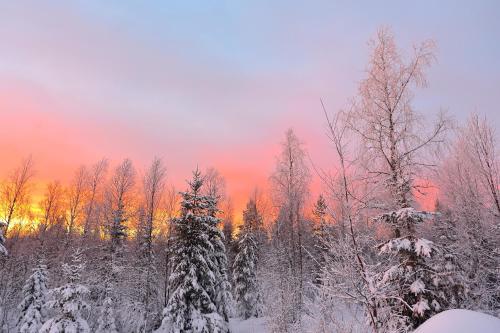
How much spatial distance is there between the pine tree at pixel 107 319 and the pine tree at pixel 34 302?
4358mm

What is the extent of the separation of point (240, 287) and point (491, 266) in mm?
19251

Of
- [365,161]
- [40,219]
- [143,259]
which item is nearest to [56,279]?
[143,259]

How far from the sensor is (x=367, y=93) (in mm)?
13008

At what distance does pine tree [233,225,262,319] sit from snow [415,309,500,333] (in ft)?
89.0

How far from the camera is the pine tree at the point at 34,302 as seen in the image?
24.9 m

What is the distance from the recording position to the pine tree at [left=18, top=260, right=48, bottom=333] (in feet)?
81.7

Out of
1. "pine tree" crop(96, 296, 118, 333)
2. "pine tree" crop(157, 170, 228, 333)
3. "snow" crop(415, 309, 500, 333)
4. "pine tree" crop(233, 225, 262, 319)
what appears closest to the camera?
"snow" crop(415, 309, 500, 333)

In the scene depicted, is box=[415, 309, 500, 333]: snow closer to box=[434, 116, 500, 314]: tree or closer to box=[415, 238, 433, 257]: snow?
box=[415, 238, 433, 257]: snow

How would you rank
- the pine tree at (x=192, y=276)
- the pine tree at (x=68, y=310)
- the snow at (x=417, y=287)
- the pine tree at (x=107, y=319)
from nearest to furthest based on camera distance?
1. the snow at (x=417, y=287)
2. the pine tree at (x=68, y=310)
3. the pine tree at (x=192, y=276)
4. the pine tree at (x=107, y=319)

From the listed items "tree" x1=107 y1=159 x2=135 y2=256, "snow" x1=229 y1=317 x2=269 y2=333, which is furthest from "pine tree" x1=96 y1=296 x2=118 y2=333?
"snow" x1=229 y1=317 x2=269 y2=333

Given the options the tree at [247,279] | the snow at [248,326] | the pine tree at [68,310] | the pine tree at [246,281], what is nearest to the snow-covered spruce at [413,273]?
the pine tree at [68,310]

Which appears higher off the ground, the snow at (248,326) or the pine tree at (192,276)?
the pine tree at (192,276)

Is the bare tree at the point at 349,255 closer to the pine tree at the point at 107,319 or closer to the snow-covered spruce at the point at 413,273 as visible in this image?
the snow-covered spruce at the point at 413,273

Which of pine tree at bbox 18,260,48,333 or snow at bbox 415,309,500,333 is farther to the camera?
pine tree at bbox 18,260,48,333
